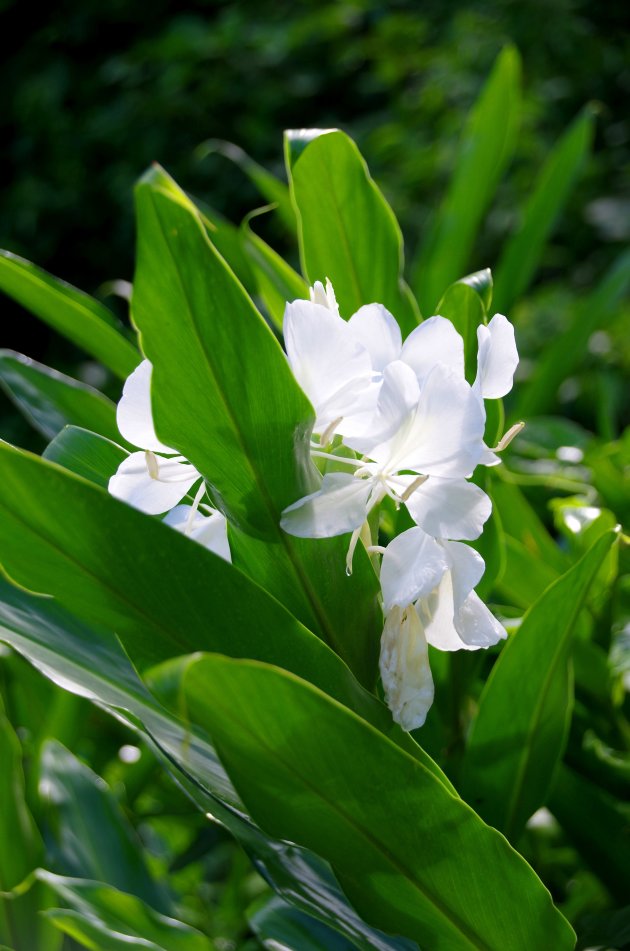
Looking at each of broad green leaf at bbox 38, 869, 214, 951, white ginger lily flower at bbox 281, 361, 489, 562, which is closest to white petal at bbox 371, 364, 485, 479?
white ginger lily flower at bbox 281, 361, 489, 562

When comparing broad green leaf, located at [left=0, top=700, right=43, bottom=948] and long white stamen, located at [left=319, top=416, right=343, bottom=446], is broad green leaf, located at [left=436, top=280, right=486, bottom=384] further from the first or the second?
broad green leaf, located at [left=0, top=700, right=43, bottom=948]

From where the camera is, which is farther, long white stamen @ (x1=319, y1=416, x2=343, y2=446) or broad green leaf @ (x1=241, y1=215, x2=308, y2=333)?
broad green leaf @ (x1=241, y1=215, x2=308, y2=333)

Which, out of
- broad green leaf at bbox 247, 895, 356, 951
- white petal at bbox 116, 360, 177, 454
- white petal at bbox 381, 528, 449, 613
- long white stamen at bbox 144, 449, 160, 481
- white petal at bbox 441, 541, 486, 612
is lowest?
broad green leaf at bbox 247, 895, 356, 951

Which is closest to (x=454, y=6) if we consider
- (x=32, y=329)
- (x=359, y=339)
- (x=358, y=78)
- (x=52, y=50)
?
(x=358, y=78)

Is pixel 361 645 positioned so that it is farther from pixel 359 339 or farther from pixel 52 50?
pixel 52 50

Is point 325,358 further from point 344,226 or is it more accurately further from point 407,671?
point 344,226

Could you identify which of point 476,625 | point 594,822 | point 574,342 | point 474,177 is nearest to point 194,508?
point 476,625

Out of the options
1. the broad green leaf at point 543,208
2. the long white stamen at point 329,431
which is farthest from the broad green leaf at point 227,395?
the broad green leaf at point 543,208

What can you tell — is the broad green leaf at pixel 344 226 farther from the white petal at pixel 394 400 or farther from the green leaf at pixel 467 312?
the white petal at pixel 394 400
